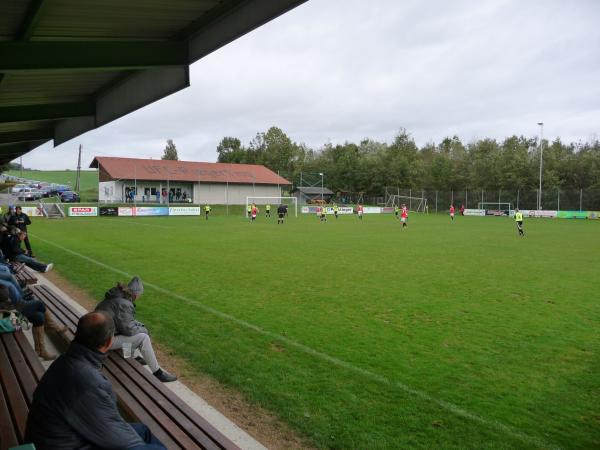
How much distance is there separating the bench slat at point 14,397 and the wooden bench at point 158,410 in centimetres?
82

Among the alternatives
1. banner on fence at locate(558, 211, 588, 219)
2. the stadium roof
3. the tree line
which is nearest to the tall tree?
the tree line

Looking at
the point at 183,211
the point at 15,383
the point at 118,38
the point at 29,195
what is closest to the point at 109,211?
the point at 183,211

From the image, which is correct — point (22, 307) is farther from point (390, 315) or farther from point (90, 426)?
point (390, 315)

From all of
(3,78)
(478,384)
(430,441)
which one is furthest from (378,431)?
(3,78)

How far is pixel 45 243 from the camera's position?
2083 cm

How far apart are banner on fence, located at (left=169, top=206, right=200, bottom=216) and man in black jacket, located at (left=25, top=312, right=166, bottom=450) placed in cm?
4527

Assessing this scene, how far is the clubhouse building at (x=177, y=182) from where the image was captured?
54500 millimetres

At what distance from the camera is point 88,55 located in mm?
5211

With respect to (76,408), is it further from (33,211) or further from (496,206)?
(496,206)

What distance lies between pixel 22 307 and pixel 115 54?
3.53 meters

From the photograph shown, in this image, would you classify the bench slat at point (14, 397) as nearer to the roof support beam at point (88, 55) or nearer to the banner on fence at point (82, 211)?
the roof support beam at point (88, 55)

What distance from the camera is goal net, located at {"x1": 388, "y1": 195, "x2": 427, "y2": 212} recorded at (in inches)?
2557

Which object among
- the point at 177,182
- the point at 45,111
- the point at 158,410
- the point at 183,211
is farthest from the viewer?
the point at 177,182

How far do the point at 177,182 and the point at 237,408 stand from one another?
5645 centimetres
